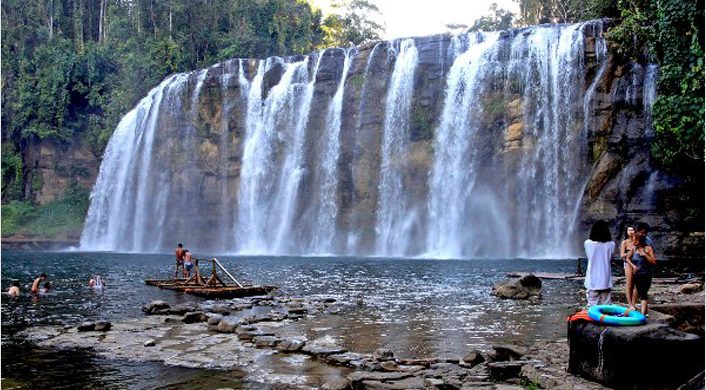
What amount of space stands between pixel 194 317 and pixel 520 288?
8029mm

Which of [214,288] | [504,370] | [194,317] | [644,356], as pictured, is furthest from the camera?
[214,288]

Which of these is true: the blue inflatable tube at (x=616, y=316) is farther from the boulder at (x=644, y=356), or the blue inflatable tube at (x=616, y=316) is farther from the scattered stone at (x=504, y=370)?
the scattered stone at (x=504, y=370)

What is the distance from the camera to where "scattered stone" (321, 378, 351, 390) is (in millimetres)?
7016

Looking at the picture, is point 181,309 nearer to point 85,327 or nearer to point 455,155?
point 85,327

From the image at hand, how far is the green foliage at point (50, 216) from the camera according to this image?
Result: 50219mm

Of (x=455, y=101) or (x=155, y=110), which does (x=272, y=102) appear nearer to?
(x=155, y=110)

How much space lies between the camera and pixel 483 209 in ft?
119

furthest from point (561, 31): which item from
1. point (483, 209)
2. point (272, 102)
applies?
point (272, 102)

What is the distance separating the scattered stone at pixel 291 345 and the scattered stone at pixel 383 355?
1.19 meters

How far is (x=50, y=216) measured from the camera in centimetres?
5141

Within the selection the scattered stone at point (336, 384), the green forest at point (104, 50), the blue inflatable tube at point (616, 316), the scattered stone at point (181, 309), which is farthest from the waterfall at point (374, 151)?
the scattered stone at point (336, 384)

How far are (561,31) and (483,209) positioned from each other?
10487mm

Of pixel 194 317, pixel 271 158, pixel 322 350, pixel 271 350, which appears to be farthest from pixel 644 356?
pixel 271 158

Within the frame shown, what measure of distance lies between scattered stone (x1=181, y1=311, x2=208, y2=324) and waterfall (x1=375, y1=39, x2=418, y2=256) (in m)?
25.5
